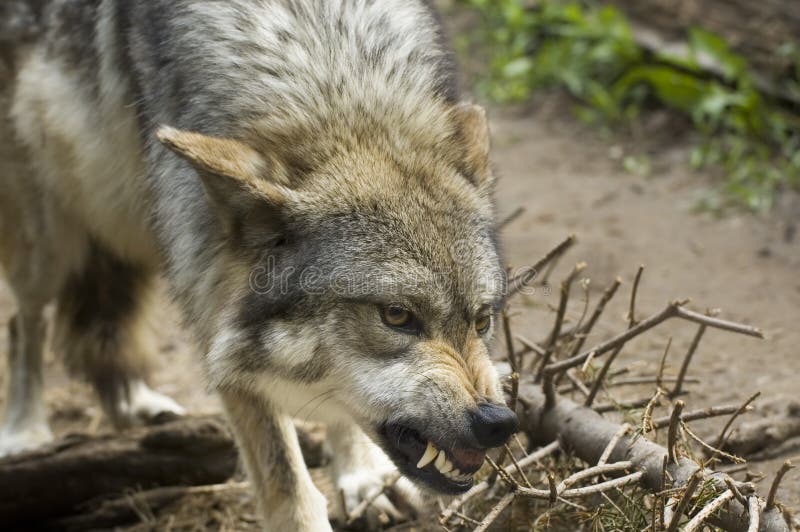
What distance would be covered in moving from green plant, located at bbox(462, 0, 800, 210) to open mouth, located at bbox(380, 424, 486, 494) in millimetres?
4530

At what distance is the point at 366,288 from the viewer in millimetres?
3465

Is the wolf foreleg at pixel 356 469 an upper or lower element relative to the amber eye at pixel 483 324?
lower

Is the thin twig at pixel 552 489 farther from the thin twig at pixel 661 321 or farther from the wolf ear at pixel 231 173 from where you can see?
the wolf ear at pixel 231 173

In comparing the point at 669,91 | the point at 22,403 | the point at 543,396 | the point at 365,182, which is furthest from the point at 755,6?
the point at 22,403

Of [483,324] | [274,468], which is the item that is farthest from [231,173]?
[274,468]

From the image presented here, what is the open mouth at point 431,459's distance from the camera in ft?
11.5

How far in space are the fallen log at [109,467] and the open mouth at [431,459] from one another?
4.76 ft

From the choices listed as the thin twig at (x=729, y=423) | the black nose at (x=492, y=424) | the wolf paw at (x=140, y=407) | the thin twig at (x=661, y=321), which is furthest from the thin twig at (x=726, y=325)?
the wolf paw at (x=140, y=407)

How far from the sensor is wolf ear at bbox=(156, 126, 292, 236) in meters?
3.37

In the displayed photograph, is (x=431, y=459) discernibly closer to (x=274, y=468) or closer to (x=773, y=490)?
(x=274, y=468)

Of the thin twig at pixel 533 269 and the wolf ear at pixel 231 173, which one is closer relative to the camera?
the wolf ear at pixel 231 173

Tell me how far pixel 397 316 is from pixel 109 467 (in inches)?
82.5

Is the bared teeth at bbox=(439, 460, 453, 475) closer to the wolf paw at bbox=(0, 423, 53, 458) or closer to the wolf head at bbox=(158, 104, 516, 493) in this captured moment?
the wolf head at bbox=(158, 104, 516, 493)

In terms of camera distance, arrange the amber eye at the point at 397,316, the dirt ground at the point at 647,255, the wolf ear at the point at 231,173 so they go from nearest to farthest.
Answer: the wolf ear at the point at 231,173 < the amber eye at the point at 397,316 < the dirt ground at the point at 647,255
